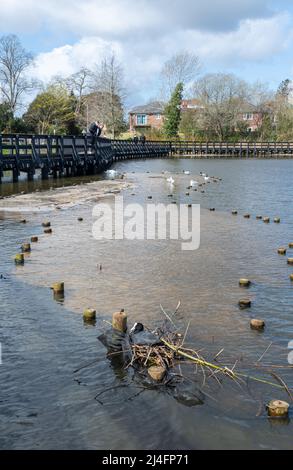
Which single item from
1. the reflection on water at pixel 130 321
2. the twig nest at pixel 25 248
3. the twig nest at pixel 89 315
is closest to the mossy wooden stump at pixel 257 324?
the reflection on water at pixel 130 321

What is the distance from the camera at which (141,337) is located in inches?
245

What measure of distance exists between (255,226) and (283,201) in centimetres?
751

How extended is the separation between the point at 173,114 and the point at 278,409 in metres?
85.1

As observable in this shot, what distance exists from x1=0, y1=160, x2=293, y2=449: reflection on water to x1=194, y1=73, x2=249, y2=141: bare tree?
79.6m

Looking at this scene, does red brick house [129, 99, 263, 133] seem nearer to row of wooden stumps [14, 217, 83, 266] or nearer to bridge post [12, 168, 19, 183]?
bridge post [12, 168, 19, 183]

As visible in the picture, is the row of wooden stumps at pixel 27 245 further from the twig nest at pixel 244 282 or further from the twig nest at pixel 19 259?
the twig nest at pixel 244 282

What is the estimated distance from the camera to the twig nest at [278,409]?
16.5 feet

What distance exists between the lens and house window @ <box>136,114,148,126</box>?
366 ft

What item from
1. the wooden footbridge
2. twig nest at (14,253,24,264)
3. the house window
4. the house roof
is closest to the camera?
twig nest at (14,253,24,264)

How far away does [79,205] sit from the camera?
19.4 metres

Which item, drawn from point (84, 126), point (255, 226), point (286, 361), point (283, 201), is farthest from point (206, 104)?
point (286, 361)

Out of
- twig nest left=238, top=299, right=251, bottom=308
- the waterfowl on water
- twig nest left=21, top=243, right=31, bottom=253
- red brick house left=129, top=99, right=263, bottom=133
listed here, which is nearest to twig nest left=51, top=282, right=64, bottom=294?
the waterfowl on water

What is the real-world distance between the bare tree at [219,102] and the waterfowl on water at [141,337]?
8772 cm
